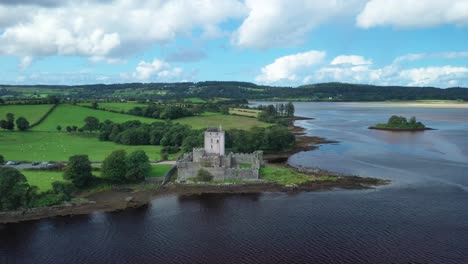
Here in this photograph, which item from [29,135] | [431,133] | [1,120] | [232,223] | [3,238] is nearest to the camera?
[3,238]

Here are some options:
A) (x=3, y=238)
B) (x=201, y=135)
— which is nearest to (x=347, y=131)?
(x=201, y=135)

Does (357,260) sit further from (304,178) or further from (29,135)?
(29,135)

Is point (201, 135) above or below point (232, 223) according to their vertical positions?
above

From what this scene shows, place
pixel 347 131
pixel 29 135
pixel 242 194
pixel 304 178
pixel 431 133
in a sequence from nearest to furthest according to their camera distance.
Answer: pixel 242 194, pixel 304 178, pixel 29 135, pixel 431 133, pixel 347 131

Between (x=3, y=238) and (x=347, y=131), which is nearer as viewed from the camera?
(x=3, y=238)

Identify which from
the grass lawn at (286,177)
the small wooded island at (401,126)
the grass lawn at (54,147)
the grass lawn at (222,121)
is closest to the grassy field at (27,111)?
the grass lawn at (54,147)

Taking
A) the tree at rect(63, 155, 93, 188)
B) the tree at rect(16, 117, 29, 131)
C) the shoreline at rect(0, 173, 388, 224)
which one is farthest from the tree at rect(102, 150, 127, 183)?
the tree at rect(16, 117, 29, 131)

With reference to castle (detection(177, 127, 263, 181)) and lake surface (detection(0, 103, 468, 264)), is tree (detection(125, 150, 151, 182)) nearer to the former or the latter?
castle (detection(177, 127, 263, 181))

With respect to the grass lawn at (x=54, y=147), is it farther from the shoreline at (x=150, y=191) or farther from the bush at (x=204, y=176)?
the shoreline at (x=150, y=191)
